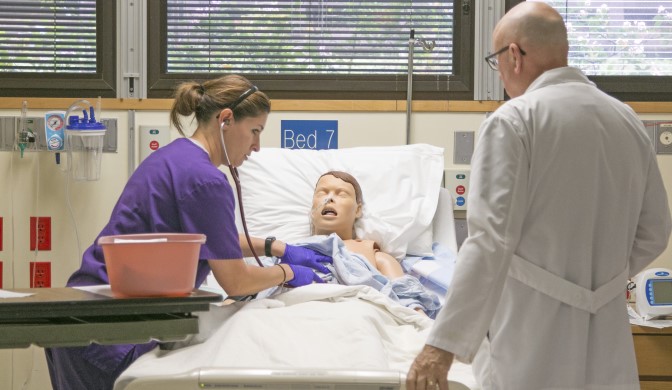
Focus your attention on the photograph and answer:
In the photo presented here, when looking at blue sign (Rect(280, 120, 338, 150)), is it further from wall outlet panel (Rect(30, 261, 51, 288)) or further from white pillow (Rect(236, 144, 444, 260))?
wall outlet panel (Rect(30, 261, 51, 288))

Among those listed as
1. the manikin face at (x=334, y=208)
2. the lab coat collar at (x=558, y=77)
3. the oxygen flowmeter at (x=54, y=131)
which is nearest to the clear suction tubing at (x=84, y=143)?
the oxygen flowmeter at (x=54, y=131)

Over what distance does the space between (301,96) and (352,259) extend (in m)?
1.26

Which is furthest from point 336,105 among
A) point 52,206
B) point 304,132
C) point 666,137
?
point 666,137

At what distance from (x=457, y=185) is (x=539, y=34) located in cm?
201

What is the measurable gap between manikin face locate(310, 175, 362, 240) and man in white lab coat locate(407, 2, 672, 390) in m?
1.47

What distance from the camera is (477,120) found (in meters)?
4.03

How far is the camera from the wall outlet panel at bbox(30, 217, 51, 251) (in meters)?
3.93

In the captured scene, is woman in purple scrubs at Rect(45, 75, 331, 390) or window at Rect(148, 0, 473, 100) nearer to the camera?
woman in purple scrubs at Rect(45, 75, 331, 390)

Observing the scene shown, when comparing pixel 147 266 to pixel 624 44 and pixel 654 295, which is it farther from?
pixel 624 44

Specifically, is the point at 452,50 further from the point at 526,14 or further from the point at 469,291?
the point at 469,291

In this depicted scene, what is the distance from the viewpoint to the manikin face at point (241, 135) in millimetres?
2502

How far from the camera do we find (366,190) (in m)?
3.66

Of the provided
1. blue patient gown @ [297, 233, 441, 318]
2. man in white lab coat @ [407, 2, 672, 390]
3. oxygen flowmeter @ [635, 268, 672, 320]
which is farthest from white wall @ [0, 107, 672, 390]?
man in white lab coat @ [407, 2, 672, 390]

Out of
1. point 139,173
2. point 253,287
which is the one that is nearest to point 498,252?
point 253,287
